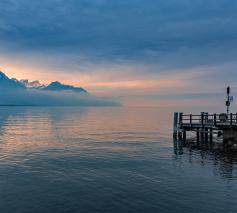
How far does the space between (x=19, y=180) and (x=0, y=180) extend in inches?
50.2

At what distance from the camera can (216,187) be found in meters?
17.6

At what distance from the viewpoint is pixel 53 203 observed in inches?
581

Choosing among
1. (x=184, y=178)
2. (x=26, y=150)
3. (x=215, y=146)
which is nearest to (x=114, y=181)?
(x=184, y=178)

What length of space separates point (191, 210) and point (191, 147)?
21448 millimetres

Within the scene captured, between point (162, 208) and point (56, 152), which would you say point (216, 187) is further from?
point (56, 152)

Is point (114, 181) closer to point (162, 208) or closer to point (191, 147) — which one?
point (162, 208)

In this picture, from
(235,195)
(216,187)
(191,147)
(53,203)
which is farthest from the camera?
(191,147)

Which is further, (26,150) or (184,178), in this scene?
(26,150)

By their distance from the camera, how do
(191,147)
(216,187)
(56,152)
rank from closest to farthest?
(216,187)
(56,152)
(191,147)

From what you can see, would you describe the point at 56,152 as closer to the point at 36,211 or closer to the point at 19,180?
the point at 19,180

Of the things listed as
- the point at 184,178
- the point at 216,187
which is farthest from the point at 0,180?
the point at 216,187

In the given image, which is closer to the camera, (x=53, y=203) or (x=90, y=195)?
(x=53, y=203)

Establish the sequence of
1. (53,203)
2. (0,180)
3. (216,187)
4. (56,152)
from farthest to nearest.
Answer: (56,152) < (0,180) < (216,187) < (53,203)

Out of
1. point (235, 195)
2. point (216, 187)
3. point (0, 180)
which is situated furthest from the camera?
point (0, 180)
